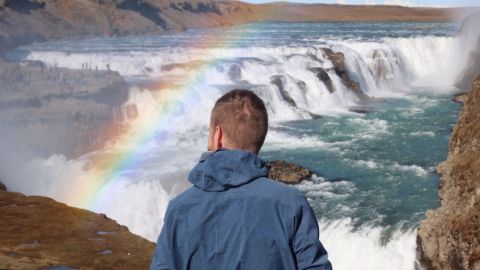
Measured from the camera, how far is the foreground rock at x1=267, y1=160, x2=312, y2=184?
14.7 m

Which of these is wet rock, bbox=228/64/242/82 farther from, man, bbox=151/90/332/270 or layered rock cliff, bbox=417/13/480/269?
man, bbox=151/90/332/270

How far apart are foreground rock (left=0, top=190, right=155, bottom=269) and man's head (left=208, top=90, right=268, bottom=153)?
3.11m

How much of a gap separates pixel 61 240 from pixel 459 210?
4.23 m

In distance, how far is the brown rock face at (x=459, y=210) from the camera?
6191mm

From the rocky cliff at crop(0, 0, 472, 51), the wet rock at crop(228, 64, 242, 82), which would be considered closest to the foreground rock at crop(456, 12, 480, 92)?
the wet rock at crop(228, 64, 242, 82)

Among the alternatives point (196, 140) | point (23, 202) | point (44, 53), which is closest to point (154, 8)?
point (44, 53)

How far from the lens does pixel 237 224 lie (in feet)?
6.91

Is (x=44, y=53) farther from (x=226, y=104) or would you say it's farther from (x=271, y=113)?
(x=226, y=104)

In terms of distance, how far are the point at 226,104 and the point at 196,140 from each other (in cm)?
1696

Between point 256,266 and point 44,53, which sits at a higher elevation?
point 44,53

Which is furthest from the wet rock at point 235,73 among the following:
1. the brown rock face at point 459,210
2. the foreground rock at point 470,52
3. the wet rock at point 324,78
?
the brown rock face at point 459,210

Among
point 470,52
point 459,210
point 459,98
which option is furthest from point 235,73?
point 459,210

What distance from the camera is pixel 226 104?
89.0 inches

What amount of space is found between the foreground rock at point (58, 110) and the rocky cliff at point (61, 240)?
11167 mm
